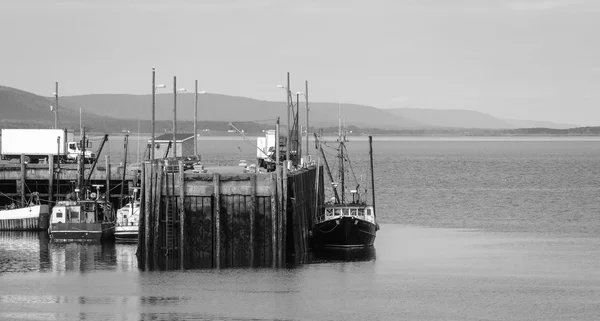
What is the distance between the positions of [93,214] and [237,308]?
23377 millimetres

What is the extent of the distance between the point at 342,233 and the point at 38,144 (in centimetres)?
3428

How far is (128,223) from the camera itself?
6444 centimetres

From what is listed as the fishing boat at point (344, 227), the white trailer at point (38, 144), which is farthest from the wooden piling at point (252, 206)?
the white trailer at point (38, 144)

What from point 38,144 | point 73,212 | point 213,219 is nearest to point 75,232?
point 73,212

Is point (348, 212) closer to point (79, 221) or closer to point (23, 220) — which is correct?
point (79, 221)

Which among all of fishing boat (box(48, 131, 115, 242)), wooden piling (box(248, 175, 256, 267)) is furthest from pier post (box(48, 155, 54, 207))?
wooden piling (box(248, 175, 256, 267))

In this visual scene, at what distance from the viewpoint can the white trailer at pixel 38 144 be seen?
281ft

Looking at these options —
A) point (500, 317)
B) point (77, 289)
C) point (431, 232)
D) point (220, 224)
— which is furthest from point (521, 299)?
point (431, 232)

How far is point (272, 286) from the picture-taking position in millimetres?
50062

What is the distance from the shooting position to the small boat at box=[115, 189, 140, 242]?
63906mm

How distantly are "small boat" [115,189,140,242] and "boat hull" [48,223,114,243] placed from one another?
1281 millimetres

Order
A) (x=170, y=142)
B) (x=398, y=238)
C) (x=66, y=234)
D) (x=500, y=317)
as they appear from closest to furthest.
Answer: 1. (x=500, y=317)
2. (x=66, y=234)
3. (x=398, y=238)
4. (x=170, y=142)

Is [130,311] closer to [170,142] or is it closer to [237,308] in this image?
[237,308]

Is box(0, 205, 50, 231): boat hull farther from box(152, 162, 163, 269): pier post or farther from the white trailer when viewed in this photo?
box(152, 162, 163, 269): pier post
